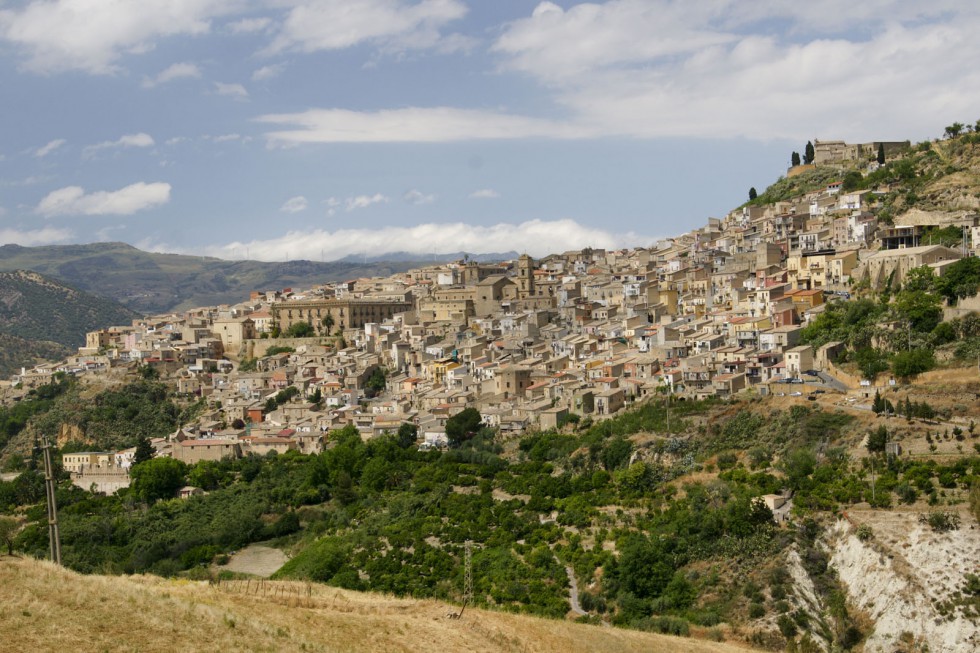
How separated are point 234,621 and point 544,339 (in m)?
36.8

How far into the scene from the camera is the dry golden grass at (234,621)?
1433 cm

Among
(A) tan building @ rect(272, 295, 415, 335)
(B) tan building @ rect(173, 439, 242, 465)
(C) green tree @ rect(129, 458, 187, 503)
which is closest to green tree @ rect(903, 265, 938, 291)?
(B) tan building @ rect(173, 439, 242, 465)

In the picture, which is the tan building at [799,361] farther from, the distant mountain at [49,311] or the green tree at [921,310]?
the distant mountain at [49,311]

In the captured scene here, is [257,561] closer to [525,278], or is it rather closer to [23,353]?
Answer: [525,278]

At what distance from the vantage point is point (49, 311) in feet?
466

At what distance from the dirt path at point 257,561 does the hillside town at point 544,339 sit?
318 inches

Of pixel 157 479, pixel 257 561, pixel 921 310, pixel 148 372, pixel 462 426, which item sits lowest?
pixel 257 561

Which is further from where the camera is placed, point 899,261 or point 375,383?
point 375,383

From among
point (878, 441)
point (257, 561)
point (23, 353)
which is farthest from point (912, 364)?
point (23, 353)

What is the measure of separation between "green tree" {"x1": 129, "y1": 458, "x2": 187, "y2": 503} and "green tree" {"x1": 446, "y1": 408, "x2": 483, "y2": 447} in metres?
11.4

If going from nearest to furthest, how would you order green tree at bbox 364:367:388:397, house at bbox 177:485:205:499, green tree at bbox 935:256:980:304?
green tree at bbox 935:256:980:304
house at bbox 177:485:205:499
green tree at bbox 364:367:388:397

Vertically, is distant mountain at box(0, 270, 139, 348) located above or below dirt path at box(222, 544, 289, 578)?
above

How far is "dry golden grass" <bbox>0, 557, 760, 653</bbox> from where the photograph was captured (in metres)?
14.3

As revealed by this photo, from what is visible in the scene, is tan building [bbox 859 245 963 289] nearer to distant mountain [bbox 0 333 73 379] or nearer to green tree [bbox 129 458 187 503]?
green tree [bbox 129 458 187 503]
